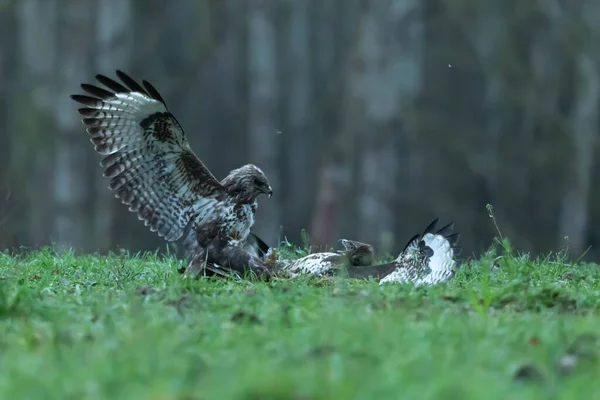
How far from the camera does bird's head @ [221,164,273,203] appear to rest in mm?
8758

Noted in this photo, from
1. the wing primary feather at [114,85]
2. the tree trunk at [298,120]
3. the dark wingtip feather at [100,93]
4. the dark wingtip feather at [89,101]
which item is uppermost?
the wing primary feather at [114,85]

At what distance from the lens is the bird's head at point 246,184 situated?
876cm

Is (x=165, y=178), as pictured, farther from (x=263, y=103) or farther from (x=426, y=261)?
(x=263, y=103)

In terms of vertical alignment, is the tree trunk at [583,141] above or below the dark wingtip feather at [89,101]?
below

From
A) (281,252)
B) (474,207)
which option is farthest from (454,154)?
(281,252)

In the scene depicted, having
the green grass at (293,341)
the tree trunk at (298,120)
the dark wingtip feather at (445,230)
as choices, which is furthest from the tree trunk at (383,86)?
the green grass at (293,341)

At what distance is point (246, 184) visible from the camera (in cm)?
877

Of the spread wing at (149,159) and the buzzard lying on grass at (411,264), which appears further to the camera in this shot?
the spread wing at (149,159)

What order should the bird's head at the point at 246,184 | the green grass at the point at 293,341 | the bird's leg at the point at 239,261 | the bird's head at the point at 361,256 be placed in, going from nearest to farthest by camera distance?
the green grass at the point at 293,341, the bird's leg at the point at 239,261, the bird's head at the point at 246,184, the bird's head at the point at 361,256

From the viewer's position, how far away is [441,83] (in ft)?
115

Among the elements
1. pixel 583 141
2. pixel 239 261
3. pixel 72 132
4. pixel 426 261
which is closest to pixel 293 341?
pixel 239 261

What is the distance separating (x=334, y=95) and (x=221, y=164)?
5.31 metres

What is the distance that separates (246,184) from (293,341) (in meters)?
4.24

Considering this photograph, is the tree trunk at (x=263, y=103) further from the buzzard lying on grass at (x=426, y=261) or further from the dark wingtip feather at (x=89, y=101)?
the buzzard lying on grass at (x=426, y=261)
